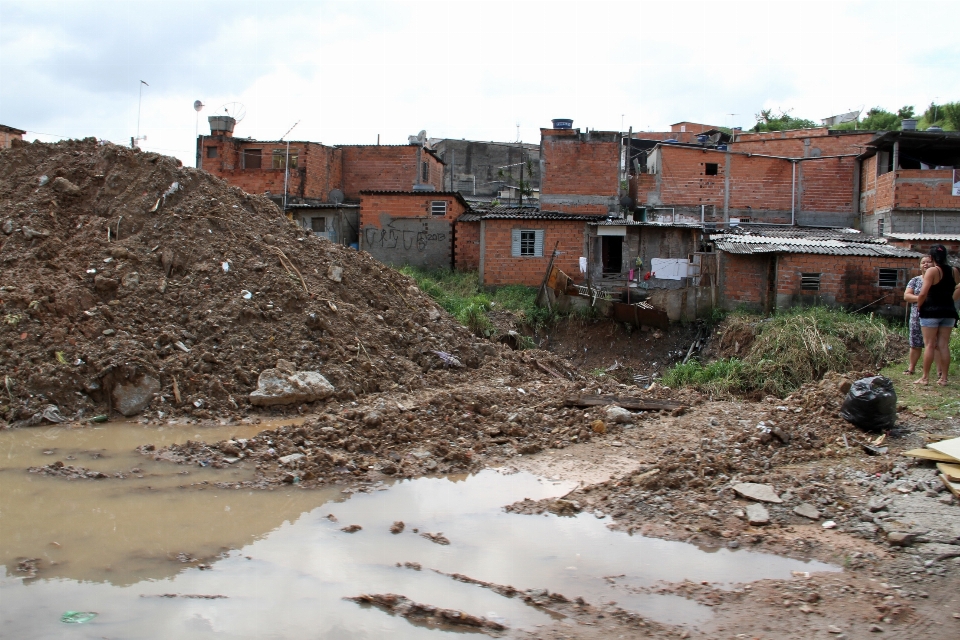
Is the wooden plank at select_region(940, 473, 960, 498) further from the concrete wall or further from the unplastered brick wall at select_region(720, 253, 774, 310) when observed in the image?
the concrete wall

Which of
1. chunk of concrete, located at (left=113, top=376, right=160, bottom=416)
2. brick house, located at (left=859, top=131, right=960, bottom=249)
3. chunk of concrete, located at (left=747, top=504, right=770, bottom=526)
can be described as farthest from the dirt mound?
brick house, located at (left=859, top=131, right=960, bottom=249)

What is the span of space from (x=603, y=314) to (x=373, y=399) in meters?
8.39

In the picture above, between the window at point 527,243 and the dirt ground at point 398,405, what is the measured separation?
593cm

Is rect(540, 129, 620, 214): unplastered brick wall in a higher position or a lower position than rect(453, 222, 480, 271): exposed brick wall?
higher

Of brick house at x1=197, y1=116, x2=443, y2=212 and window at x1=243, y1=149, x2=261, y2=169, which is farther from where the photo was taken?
window at x1=243, y1=149, x2=261, y2=169

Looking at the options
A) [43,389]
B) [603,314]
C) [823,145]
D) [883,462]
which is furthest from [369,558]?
[823,145]

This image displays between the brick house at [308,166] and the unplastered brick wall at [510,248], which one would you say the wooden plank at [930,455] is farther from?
the brick house at [308,166]

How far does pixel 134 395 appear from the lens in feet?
28.3

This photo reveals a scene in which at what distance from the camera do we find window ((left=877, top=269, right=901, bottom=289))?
632 inches

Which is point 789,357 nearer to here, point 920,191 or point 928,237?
point 928,237

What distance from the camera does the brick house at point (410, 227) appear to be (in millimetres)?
21312

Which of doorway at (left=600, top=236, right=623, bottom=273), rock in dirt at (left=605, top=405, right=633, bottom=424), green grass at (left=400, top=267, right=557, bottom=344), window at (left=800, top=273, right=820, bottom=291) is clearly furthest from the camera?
doorway at (left=600, top=236, right=623, bottom=273)

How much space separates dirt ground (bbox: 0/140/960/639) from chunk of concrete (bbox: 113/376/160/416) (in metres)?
0.05

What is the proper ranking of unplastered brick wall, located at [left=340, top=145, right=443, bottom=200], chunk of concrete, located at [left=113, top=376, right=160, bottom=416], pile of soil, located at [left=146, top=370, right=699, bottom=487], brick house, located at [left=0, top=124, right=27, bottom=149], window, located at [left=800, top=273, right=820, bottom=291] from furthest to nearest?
unplastered brick wall, located at [left=340, top=145, right=443, bottom=200] → brick house, located at [left=0, top=124, right=27, bottom=149] → window, located at [left=800, top=273, right=820, bottom=291] → chunk of concrete, located at [left=113, top=376, right=160, bottom=416] → pile of soil, located at [left=146, top=370, right=699, bottom=487]
